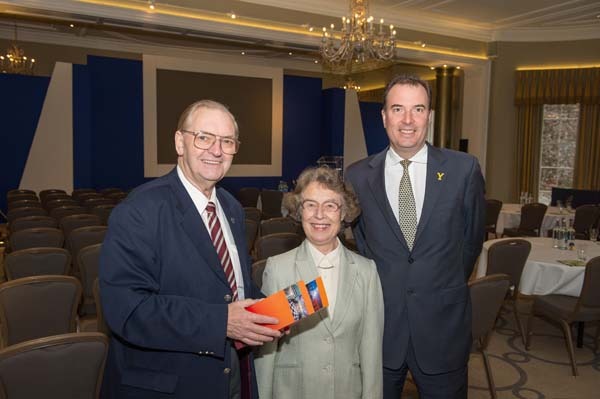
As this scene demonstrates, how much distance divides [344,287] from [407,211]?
415 mm

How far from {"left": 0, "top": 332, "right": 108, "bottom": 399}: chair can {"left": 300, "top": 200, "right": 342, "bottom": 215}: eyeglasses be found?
0.98 meters

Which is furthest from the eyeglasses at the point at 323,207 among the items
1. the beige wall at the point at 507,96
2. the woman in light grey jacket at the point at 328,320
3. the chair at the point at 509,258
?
the beige wall at the point at 507,96

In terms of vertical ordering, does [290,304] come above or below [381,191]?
below

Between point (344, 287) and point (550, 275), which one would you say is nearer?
point (344, 287)

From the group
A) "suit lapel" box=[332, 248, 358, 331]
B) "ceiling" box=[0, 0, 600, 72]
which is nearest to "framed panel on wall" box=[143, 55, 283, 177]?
"ceiling" box=[0, 0, 600, 72]

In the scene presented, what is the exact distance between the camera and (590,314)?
3.86 meters

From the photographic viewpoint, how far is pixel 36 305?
9.96ft

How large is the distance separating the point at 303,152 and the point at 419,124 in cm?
1113

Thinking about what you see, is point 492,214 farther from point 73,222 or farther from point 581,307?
point 73,222

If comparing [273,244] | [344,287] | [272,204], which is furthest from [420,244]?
[272,204]

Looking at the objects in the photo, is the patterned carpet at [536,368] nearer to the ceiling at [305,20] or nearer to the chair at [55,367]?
the chair at [55,367]

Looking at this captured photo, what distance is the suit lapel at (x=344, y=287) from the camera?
1.82 metres

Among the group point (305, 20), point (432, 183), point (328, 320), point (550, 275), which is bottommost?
point (550, 275)

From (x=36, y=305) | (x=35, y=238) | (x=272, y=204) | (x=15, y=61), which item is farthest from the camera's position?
(x=15, y=61)
